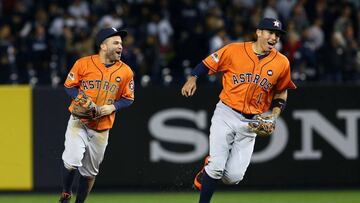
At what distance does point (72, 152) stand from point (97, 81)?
34.1 inches

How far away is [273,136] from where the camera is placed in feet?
47.2

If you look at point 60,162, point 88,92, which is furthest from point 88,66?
point 60,162

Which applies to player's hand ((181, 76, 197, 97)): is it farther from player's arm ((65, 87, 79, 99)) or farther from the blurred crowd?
the blurred crowd

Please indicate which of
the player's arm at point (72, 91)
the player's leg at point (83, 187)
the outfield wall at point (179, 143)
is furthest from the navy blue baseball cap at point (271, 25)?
the outfield wall at point (179, 143)

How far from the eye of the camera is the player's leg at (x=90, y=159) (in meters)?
11.1

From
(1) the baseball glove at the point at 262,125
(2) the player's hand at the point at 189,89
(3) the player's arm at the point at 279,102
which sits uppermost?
(2) the player's hand at the point at 189,89

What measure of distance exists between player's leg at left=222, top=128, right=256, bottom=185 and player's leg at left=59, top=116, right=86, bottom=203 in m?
1.69

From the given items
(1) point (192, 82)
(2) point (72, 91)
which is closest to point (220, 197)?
(1) point (192, 82)

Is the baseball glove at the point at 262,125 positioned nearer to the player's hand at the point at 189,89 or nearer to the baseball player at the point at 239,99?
the baseball player at the point at 239,99

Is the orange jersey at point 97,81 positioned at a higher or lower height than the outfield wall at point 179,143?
higher

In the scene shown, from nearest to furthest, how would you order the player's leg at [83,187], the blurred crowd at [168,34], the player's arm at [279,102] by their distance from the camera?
the player's arm at [279,102] < the player's leg at [83,187] < the blurred crowd at [168,34]

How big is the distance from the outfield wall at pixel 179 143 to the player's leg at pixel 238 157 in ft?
11.4

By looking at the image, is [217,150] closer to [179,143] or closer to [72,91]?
[72,91]

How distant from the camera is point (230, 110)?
35.4ft
